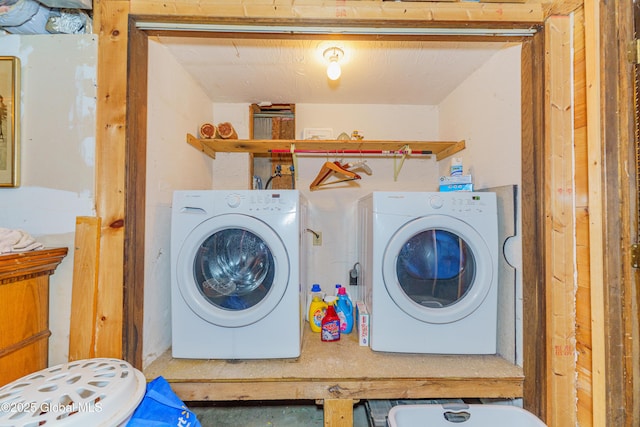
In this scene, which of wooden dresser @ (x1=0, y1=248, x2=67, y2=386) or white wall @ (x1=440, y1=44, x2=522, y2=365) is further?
white wall @ (x1=440, y1=44, x2=522, y2=365)

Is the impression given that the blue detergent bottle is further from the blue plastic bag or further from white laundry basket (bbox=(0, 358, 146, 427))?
white laundry basket (bbox=(0, 358, 146, 427))

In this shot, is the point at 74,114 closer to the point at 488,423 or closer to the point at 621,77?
the point at 621,77

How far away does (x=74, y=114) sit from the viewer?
3.79 ft

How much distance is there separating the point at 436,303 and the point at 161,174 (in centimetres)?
162

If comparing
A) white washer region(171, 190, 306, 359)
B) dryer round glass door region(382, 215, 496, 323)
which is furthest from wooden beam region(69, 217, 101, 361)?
dryer round glass door region(382, 215, 496, 323)

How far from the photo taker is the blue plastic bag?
0.92 m

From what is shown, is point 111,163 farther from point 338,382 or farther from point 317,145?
point 338,382

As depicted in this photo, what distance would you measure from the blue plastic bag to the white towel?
0.71 m

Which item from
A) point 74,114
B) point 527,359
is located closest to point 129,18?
point 74,114

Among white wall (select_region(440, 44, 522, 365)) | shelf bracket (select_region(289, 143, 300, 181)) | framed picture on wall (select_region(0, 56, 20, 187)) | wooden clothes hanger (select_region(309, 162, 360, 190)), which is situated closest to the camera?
framed picture on wall (select_region(0, 56, 20, 187))

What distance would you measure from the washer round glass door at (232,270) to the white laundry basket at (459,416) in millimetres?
774

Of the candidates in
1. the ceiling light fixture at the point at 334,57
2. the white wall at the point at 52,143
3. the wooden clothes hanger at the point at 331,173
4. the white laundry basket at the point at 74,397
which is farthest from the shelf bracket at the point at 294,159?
the white laundry basket at the point at 74,397

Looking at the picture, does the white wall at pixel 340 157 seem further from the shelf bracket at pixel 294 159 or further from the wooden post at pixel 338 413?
the wooden post at pixel 338 413

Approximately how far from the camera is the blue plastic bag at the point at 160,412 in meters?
0.92
